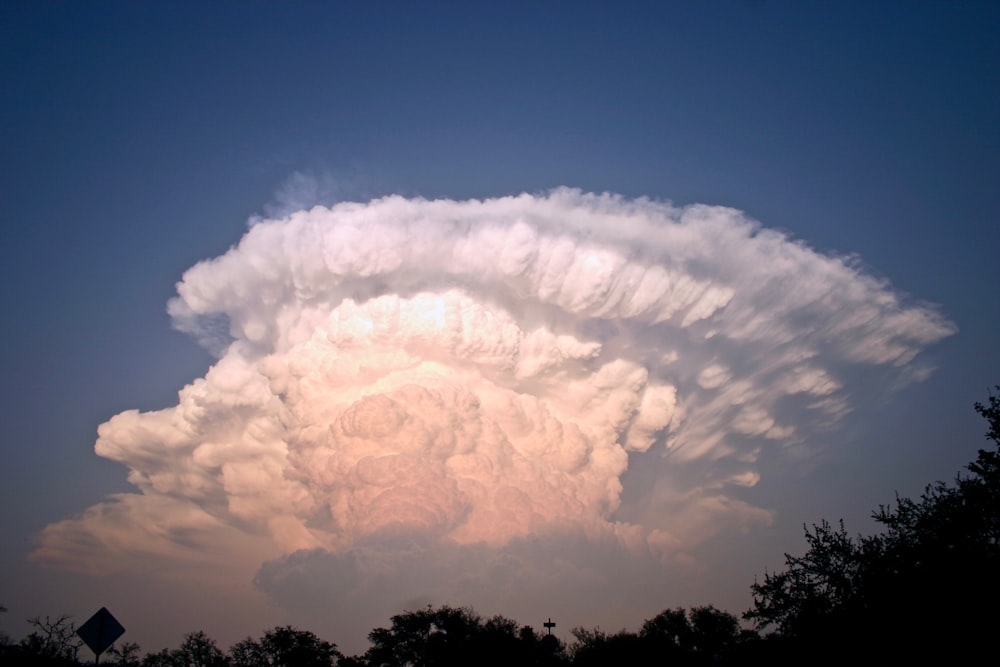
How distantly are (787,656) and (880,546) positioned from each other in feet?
24.8

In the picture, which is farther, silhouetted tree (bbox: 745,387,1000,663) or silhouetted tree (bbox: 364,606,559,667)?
silhouetted tree (bbox: 364,606,559,667)

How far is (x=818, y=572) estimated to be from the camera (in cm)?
3172

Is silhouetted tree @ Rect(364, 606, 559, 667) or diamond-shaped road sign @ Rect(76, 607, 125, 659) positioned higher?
diamond-shaped road sign @ Rect(76, 607, 125, 659)

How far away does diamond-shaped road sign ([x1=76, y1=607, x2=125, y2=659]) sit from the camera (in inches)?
661

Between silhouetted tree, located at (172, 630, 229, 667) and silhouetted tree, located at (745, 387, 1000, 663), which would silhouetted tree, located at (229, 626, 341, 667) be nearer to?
silhouetted tree, located at (172, 630, 229, 667)

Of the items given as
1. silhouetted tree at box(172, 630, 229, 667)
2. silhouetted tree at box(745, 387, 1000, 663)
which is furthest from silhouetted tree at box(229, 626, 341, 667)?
silhouetted tree at box(745, 387, 1000, 663)

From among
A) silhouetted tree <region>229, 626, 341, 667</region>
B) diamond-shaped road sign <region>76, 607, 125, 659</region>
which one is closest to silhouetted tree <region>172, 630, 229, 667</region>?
silhouetted tree <region>229, 626, 341, 667</region>

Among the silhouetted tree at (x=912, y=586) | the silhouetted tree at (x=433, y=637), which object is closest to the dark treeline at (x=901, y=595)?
the silhouetted tree at (x=912, y=586)

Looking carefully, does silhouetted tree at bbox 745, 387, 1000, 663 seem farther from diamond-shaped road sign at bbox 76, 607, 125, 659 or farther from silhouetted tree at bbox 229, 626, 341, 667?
silhouetted tree at bbox 229, 626, 341, 667

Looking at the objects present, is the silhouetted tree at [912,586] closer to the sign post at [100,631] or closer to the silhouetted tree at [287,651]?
the sign post at [100,631]

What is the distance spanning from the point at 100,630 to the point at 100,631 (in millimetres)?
27

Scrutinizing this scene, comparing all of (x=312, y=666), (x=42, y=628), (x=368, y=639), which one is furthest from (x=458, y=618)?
(x=42, y=628)

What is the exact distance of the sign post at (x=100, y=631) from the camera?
55.1ft

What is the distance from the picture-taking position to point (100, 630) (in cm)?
1706
